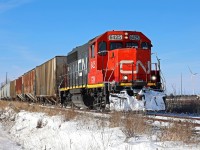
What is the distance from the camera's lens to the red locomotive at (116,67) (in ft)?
48.4

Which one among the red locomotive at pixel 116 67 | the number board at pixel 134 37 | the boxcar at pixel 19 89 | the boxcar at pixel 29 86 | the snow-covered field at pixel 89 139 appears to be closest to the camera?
the snow-covered field at pixel 89 139

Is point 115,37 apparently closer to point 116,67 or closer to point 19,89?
point 116,67

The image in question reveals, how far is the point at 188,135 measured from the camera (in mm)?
7102

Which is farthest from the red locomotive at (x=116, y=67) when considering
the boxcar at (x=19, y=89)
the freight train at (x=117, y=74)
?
the boxcar at (x=19, y=89)

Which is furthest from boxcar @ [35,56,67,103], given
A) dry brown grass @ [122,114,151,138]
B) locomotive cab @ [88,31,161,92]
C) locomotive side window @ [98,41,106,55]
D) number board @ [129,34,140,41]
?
dry brown grass @ [122,114,151,138]

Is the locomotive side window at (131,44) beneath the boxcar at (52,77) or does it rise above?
above

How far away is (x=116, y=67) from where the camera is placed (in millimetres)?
15227

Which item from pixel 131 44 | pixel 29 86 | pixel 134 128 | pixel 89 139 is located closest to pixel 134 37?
pixel 131 44

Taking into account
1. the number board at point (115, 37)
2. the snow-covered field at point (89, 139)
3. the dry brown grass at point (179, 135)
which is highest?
the number board at point (115, 37)

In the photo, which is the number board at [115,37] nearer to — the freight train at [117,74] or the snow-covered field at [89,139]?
the freight train at [117,74]

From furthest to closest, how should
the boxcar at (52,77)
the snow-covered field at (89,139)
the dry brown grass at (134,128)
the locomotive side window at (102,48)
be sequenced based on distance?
1. the boxcar at (52,77)
2. the locomotive side window at (102,48)
3. the dry brown grass at (134,128)
4. the snow-covered field at (89,139)

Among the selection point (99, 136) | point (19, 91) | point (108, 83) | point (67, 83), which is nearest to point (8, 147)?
point (99, 136)

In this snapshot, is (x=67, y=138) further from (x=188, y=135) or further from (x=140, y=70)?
(x=140, y=70)

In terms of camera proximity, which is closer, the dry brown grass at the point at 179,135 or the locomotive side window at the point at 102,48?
the dry brown grass at the point at 179,135
